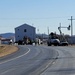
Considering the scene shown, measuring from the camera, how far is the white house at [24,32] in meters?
153

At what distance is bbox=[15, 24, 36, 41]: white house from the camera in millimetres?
152913

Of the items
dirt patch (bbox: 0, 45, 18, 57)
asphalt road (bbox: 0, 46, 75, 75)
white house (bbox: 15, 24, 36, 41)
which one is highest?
white house (bbox: 15, 24, 36, 41)

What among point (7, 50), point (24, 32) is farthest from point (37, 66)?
point (24, 32)

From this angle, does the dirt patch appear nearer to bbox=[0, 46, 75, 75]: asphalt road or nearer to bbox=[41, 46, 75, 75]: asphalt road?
bbox=[0, 46, 75, 75]: asphalt road

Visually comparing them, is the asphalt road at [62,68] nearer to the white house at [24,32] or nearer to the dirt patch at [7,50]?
the dirt patch at [7,50]

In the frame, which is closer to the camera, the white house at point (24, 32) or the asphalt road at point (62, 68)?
the asphalt road at point (62, 68)

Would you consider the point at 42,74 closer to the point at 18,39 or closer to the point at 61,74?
the point at 61,74

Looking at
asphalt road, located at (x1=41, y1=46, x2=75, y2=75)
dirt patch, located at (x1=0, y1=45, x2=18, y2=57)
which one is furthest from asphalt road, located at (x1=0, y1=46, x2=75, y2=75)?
dirt patch, located at (x1=0, y1=45, x2=18, y2=57)

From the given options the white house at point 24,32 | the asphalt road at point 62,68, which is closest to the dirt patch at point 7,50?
→ the asphalt road at point 62,68

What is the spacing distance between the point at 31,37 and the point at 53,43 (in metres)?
53.0

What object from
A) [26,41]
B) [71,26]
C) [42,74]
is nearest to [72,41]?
[71,26]

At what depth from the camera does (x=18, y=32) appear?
15588 centimetres

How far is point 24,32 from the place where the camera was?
15525cm

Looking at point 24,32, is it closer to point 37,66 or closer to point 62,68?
point 37,66
